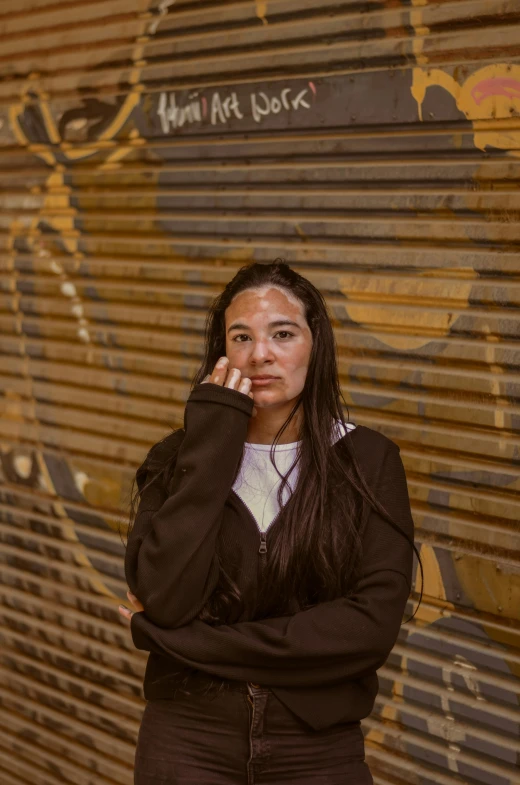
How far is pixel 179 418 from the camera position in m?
4.79

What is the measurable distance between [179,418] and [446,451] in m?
1.53

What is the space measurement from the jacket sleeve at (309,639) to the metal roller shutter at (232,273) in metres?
1.01

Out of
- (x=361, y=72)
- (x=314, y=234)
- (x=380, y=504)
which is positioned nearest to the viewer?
(x=380, y=504)

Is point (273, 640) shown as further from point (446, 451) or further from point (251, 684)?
point (446, 451)

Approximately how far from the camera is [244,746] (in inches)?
103

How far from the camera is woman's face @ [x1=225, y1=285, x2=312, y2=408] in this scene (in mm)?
2838

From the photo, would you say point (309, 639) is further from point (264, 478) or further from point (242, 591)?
point (264, 478)

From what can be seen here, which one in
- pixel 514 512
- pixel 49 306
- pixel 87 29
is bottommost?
pixel 514 512

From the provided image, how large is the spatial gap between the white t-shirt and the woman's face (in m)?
0.15

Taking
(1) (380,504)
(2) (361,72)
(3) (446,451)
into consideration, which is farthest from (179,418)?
(1) (380,504)

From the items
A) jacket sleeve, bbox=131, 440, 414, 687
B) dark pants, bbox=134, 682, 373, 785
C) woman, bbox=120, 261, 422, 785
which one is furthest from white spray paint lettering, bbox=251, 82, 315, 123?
dark pants, bbox=134, 682, 373, 785

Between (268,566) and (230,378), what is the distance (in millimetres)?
531

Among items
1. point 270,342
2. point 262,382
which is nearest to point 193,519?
point 262,382

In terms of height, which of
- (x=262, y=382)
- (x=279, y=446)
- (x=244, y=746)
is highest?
(x=262, y=382)
